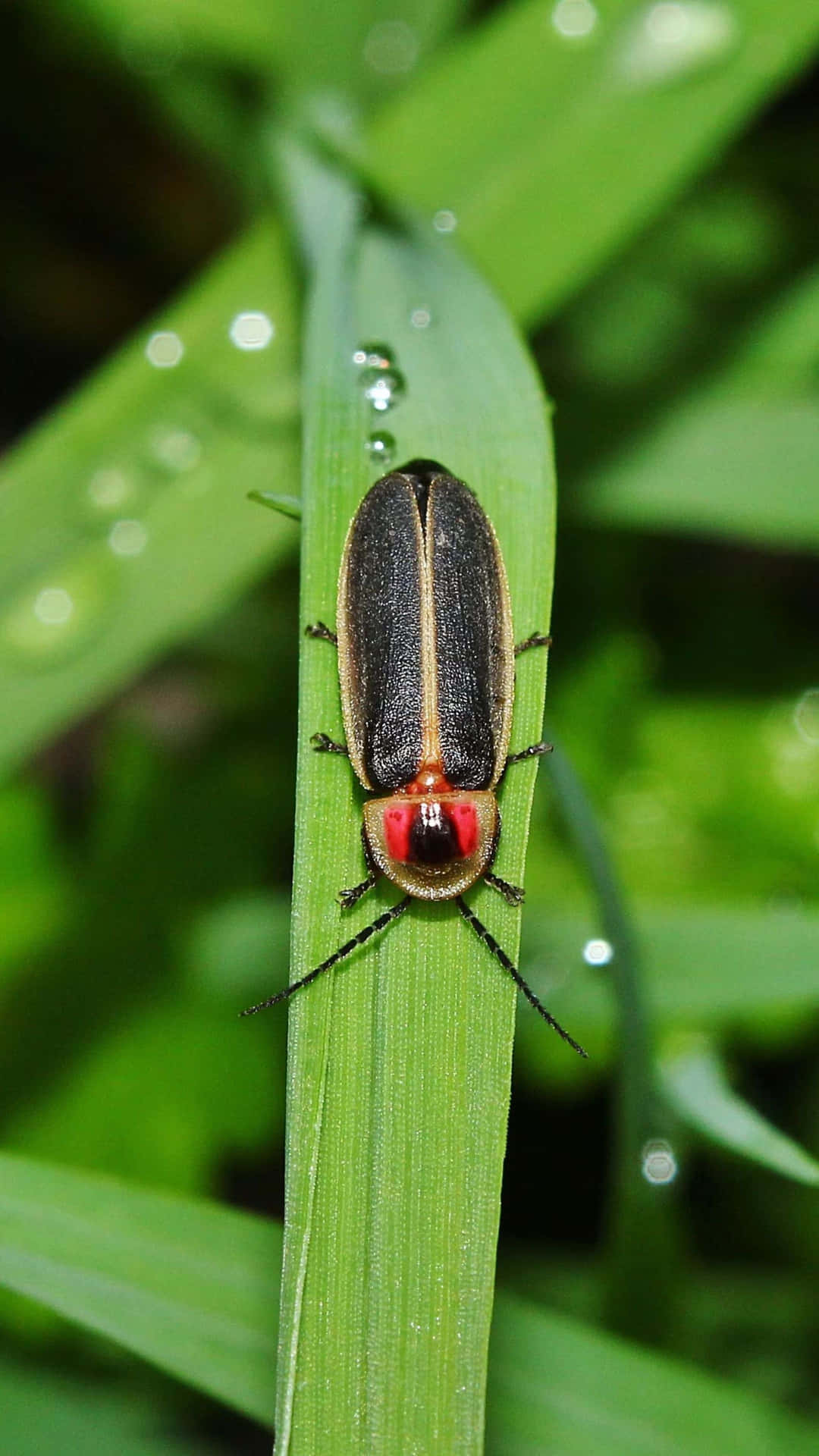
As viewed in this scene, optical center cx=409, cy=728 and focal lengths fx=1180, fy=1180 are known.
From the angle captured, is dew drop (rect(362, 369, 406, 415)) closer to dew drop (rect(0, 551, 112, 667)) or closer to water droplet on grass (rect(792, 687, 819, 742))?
dew drop (rect(0, 551, 112, 667))

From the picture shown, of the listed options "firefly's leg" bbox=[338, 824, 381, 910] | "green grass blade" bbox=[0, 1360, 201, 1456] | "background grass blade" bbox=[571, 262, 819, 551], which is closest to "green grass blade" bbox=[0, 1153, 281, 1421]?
"firefly's leg" bbox=[338, 824, 381, 910]

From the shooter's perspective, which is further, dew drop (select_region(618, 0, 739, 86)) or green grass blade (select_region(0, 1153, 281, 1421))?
dew drop (select_region(618, 0, 739, 86))

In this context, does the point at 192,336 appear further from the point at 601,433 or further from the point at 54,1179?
the point at 54,1179

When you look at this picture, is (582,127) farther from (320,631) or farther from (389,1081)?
(389,1081)

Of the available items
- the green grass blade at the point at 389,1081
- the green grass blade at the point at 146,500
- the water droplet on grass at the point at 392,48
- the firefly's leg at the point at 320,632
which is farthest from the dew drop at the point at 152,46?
the firefly's leg at the point at 320,632

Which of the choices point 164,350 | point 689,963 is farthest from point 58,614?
point 689,963

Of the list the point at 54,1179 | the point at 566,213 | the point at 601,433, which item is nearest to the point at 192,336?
the point at 566,213

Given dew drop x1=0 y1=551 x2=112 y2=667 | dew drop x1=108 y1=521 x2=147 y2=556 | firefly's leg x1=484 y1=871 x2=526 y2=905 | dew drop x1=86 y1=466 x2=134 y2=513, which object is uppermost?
dew drop x1=86 y1=466 x2=134 y2=513
